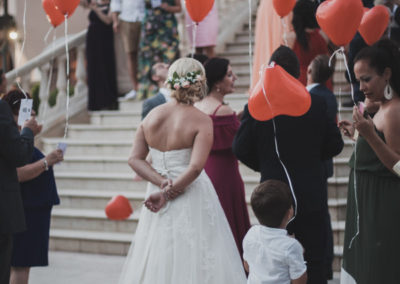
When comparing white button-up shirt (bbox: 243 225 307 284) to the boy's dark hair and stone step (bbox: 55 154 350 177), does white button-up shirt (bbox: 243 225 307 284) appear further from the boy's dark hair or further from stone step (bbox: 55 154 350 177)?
stone step (bbox: 55 154 350 177)

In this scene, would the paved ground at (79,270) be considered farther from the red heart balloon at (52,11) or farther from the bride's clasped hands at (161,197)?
the red heart balloon at (52,11)

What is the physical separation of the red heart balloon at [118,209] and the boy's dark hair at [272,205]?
377 centimetres

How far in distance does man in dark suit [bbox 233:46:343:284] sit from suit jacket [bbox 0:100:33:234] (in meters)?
1.43

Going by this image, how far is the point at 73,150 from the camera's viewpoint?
8836mm

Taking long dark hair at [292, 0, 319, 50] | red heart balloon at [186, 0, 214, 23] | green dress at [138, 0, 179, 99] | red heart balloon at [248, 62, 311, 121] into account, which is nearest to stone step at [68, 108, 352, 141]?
green dress at [138, 0, 179, 99]

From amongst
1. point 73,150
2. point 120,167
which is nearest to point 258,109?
point 120,167

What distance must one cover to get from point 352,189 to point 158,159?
52.2 inches

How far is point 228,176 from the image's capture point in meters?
5.16

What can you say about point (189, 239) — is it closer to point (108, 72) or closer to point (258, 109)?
point (258, 109)

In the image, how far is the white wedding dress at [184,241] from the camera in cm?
418

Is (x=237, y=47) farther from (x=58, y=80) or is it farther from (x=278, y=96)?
(x=278, y=96)

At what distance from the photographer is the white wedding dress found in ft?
13.7

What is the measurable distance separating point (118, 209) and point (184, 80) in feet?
10.1

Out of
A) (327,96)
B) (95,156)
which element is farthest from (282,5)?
→ (95,156)
